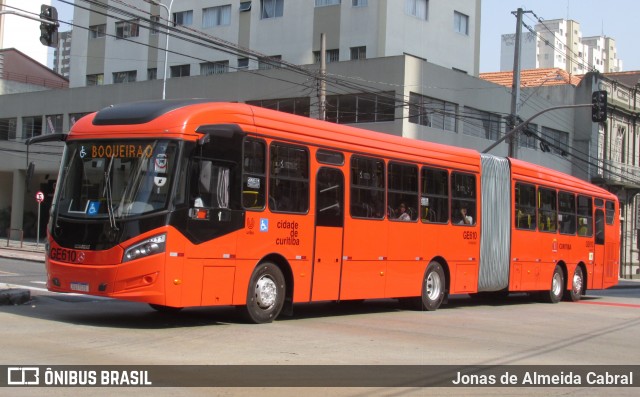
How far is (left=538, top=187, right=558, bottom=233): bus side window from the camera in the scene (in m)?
20.0

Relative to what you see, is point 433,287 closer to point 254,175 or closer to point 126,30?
point 254,175

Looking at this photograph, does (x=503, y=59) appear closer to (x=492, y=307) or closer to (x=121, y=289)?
(x=492, y=307)

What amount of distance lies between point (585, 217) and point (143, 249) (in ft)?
50.5

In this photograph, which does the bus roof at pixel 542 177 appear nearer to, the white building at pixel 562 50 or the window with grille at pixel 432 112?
the window with grille at pixel 432 112

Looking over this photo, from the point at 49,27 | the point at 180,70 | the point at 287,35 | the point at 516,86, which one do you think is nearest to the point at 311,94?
the point at 287,35

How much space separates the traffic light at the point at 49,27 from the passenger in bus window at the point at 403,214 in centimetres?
1040

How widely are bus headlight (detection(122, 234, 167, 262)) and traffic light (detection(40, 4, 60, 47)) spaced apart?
10960mm

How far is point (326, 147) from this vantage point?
13.4m

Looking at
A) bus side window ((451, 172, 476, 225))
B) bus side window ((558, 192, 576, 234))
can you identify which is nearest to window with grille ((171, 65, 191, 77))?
bus side window ((558, 192, 576, 234))

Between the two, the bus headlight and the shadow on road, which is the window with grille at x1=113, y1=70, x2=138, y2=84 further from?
the bus headlight

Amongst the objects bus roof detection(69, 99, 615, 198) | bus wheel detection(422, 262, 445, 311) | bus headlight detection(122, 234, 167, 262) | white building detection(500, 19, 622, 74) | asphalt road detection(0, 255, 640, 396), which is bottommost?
asphalt road detection(0, 255, 640, 396)

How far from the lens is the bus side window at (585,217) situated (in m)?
22.1

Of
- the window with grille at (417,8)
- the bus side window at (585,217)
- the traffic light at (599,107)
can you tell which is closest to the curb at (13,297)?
the bus side window at (585,217)
